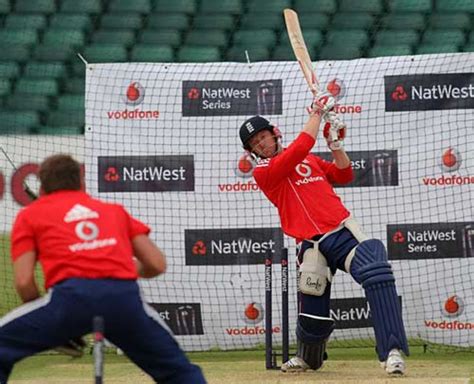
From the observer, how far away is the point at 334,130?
9.63 metres

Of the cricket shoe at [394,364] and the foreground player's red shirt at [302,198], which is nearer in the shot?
the cricket shoe at [394,364]

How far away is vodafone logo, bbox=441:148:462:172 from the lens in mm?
11336

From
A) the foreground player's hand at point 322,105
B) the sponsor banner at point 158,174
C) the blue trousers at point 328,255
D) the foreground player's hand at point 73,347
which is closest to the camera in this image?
the foreground player's hand at point 73,347

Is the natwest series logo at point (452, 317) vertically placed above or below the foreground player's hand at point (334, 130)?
below

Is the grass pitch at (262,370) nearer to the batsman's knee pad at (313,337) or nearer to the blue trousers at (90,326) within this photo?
the batsman's knee pad at (313,337)

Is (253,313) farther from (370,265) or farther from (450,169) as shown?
(370,265)

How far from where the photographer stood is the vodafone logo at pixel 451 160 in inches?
446

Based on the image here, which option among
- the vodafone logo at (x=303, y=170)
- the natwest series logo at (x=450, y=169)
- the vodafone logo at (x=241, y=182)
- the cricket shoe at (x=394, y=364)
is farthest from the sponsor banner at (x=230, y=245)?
the cricket shoe at (x=394, y=364)

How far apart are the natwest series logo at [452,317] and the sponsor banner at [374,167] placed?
1096mm

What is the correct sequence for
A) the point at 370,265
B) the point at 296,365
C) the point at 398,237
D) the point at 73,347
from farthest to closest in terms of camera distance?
the point at 398,237 → the point at 296,365 → the point at 370,265 → the point at 73,347

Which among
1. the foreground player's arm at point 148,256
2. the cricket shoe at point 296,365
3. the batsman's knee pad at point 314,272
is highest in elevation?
the foreground player's arm at point 148,256

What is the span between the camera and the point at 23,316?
6.36m

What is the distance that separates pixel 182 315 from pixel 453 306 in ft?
7.60

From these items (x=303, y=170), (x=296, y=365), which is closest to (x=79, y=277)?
(x=303, y=170)
